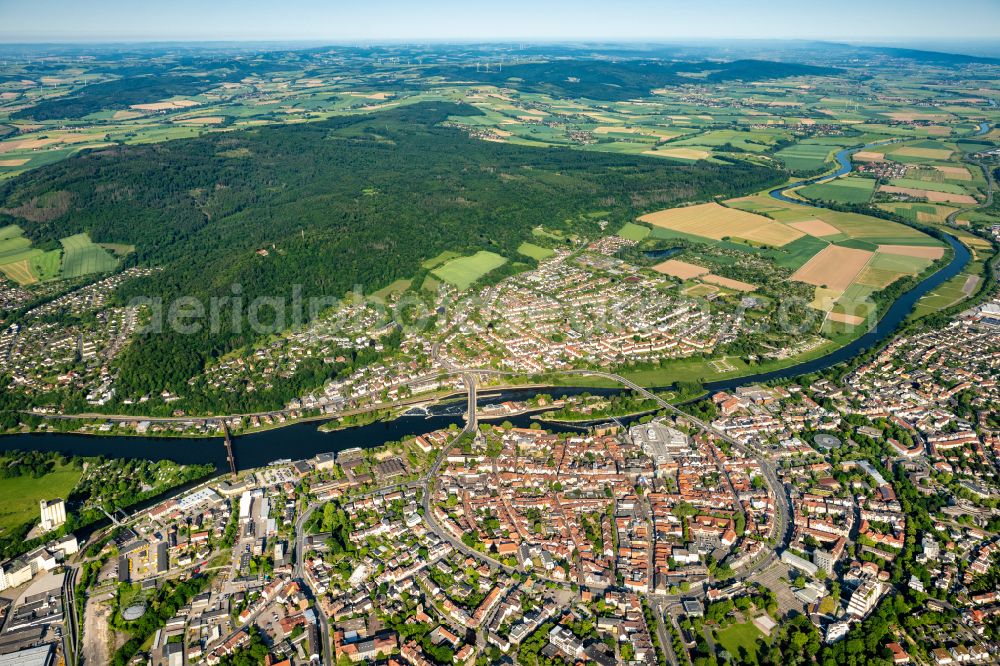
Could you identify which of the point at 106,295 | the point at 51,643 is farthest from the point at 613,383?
the point at 106,295

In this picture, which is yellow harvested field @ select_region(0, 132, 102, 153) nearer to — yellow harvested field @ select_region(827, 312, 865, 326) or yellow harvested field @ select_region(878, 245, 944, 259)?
yellow harvested field @ select_region(827, 312, 865, 326)

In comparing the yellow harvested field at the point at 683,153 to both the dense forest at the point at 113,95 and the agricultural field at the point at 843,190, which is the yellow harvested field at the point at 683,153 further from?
the dense forest at the point at 113,95

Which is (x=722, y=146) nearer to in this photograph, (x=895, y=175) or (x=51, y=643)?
(x=895, y=175)

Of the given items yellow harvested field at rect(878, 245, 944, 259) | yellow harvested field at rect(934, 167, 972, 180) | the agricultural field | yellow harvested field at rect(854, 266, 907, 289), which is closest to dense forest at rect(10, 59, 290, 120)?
the agricultural field

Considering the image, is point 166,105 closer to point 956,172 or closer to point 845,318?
point 845,318

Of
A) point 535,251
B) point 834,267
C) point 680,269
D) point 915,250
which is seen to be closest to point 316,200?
point 535,251

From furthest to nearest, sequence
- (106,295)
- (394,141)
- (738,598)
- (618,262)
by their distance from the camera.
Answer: (394,141)
(618,262)
(106,295)
(738,598)
